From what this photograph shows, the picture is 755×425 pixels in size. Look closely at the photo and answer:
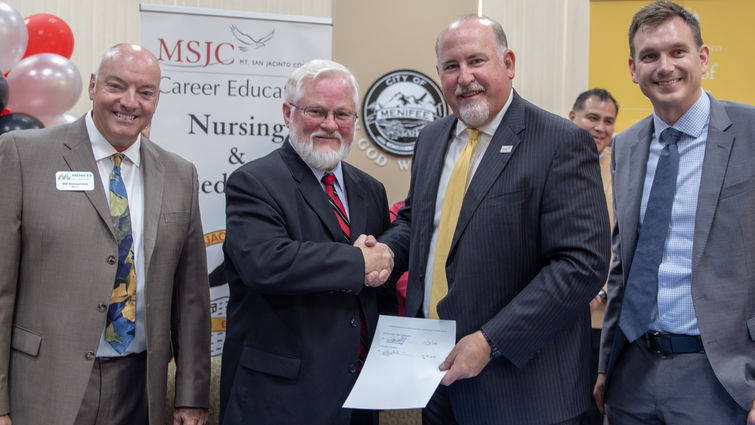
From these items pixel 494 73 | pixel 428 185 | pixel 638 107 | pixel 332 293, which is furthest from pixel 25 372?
pixel 638 107

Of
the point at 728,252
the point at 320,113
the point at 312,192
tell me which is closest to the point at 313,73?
the point at 320,113

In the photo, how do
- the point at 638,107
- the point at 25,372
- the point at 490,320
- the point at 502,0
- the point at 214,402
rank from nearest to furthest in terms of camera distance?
1. the point at 490,320
2. the point at 25,372
3. the point at 214,402
4. the point at 638,107
5. the point at 502,0

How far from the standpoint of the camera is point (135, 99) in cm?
206

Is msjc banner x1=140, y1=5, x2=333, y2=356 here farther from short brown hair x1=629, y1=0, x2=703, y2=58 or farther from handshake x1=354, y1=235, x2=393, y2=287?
short brown hair x1=629, y1=0, x2=703, y2=58

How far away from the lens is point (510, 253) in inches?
70.7

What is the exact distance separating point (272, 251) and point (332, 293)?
266mm

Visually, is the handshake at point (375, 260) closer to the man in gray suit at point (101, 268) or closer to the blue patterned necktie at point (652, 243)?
the man in gray suit at point (101, 268)

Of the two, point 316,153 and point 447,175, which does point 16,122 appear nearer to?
point 316,153

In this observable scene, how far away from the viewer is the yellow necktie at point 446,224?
6.27ft

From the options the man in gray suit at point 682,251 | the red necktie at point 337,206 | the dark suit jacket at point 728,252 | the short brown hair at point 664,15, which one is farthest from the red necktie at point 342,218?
the short brown hair at point 664,15

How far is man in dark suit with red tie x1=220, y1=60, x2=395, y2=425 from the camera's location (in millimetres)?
1950

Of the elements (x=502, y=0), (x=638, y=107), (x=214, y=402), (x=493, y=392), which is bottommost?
(x=214, y=402)

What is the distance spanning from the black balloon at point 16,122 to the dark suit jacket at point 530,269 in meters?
2.51

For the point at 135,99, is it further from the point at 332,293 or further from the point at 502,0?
the point at 502,0
